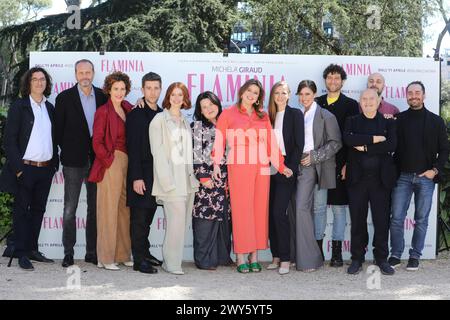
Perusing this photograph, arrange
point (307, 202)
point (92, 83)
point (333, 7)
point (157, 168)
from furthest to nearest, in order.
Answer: point (333, 7), point (92, 83), point (307, 202), point (157, 168)

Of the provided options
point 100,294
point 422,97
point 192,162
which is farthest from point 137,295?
point 422,97

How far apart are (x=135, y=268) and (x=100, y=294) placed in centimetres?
96

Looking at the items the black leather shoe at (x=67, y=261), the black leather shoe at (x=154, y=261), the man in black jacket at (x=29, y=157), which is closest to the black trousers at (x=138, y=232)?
the black leather shoe at (x=154, y=261)

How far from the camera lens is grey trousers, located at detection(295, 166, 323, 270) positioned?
630 cm

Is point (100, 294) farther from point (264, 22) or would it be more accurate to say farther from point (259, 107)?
point (264, 22)

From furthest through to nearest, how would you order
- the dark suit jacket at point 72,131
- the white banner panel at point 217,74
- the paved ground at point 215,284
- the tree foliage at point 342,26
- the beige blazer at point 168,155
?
the tree foliage at point 342,26, the white banner panel at point 217,74, the dark suit jacket at point 72,131, the beige blazer at point 168,155, the paved ground at point 215,284

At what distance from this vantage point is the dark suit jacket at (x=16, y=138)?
19.8 ft

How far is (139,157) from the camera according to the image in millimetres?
5949

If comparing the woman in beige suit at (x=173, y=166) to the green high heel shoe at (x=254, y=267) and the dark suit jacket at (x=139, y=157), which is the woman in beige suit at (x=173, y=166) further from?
the green high heel shoe at (x=254, y=267)

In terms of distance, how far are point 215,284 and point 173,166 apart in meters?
1.22

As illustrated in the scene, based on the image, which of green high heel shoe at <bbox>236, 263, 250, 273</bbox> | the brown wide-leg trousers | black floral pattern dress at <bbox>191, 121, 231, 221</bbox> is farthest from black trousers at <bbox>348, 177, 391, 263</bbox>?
the brown wide-leg trousers

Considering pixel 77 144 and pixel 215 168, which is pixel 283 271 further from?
pixel 77 144

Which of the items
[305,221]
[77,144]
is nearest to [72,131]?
[77,144]

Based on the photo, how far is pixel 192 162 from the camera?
6125mm
